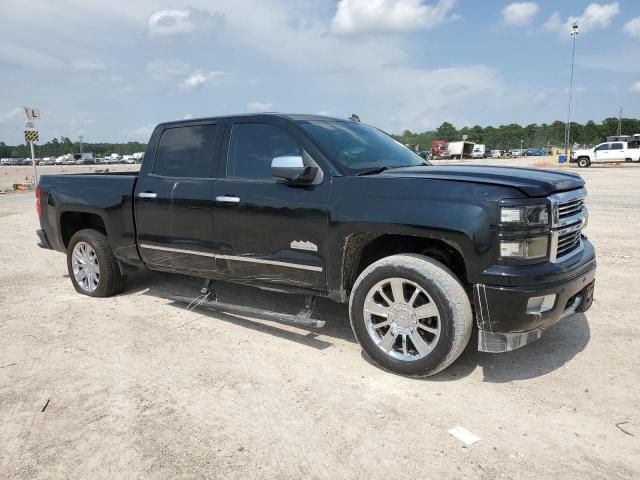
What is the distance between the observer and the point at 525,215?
A: 10.4 feet

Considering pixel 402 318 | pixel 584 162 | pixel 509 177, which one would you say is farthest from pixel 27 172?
pixel 509 177

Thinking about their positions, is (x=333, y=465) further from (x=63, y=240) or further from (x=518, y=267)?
(x=63, y=240)

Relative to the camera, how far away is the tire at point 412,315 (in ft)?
11.1

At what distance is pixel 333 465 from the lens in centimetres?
267

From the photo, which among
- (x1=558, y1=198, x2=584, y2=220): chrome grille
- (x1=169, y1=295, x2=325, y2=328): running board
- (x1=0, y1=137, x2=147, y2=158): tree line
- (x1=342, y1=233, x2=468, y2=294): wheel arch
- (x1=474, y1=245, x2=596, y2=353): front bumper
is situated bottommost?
(x1=169, y1=295, x2=325, y2=328): running board

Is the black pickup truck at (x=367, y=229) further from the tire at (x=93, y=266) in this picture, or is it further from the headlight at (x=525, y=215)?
the tire at (x=93, y=266)

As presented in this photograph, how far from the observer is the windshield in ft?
13.4

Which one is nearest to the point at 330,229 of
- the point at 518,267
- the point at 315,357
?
the point at 315,357

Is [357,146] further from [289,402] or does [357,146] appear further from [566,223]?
[289,402]

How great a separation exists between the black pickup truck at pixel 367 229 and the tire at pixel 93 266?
266mm

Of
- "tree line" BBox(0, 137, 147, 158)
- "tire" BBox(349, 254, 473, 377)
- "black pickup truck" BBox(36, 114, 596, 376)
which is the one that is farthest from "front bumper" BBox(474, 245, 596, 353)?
"tree line" BBox(0, 137, 147, 158)

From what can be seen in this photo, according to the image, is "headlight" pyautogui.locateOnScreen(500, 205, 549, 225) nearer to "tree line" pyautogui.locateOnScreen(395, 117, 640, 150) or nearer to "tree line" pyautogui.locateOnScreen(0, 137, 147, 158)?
"tree line" pyautogui.locateOnScreen(395, 117, 640, 150)

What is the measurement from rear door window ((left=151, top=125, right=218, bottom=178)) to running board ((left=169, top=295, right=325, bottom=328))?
1212 mm

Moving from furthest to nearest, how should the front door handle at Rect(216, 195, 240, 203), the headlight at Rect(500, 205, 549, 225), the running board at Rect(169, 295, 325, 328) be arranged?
the front door handle at Rect(216, 195, 240, 203)
the running board at Rect(169, 295, 325, 328)
the headlight at Rect(500, 205, 549, 225)
